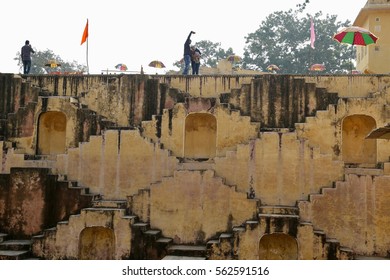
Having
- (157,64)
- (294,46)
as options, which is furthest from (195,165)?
(294,46)

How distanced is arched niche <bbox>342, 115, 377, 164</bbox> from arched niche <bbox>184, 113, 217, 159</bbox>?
4394 mm

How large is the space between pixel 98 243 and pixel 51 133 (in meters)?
5.24

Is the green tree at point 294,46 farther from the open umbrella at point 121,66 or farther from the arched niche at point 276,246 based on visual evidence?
the arched niche at point 276,246

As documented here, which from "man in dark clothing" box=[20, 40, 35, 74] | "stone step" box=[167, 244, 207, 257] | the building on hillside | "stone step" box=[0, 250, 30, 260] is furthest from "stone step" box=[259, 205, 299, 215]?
"man in dark clothing" box=[20, 40, 35, 74]

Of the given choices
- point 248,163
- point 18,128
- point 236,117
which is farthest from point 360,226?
point 18,128

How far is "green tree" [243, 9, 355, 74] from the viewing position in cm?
3419

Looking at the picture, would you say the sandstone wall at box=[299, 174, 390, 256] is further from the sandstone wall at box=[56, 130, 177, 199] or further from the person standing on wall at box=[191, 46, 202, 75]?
the person standing on wall at box=[191, 46, 202, 75]

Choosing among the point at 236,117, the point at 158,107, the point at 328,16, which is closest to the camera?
the point at 236,117

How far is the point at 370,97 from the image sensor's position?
15102 millimetres

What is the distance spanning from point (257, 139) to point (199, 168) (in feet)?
6.77

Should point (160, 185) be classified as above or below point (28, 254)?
above

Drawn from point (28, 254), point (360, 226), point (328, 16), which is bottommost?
point (28, 254)

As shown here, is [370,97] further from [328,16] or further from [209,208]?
[328,16]

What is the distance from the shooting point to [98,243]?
14.1m
